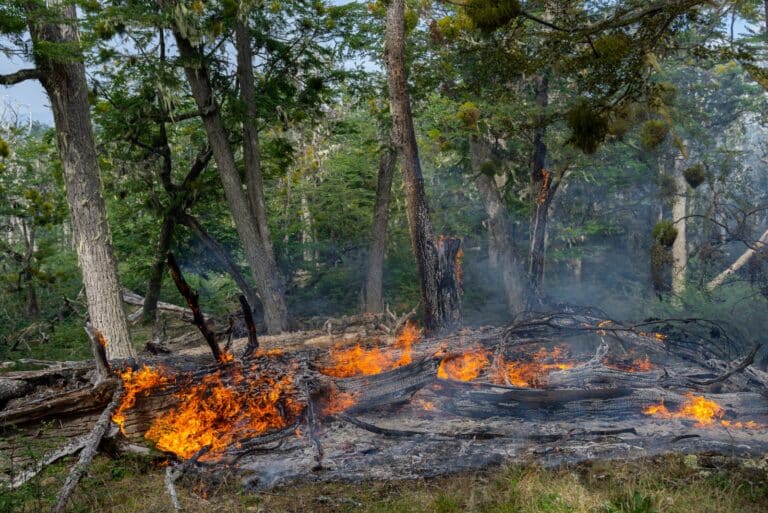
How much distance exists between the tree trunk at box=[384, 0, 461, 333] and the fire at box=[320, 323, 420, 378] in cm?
239

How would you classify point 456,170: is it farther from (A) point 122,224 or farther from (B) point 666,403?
(B) point 666,403

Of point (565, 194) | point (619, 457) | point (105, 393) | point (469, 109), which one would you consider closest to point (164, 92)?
point (469, 109)

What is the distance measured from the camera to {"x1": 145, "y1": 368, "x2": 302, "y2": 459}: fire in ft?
21.6

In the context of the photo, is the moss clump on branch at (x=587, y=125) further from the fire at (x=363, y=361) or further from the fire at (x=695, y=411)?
the fire at (x=363, y=361)

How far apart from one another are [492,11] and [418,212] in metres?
5.40

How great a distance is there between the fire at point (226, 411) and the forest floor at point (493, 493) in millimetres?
938

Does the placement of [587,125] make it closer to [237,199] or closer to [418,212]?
[418,212]

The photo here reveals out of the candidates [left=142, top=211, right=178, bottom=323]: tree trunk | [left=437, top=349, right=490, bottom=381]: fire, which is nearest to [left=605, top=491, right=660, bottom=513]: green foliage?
[left=437, top=349, right=490, bottom=381]: fire

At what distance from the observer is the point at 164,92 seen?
12250 mm

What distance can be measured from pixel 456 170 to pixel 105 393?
17982 mm

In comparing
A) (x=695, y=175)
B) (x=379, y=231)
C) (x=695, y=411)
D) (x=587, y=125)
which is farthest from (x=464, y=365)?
(x=379, y=231)

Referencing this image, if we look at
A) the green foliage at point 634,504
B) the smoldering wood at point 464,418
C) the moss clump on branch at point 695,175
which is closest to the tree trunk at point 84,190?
the smoldering wood at point 464,418

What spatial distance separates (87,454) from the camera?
5.21 m

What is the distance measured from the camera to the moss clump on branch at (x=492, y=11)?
551cm
